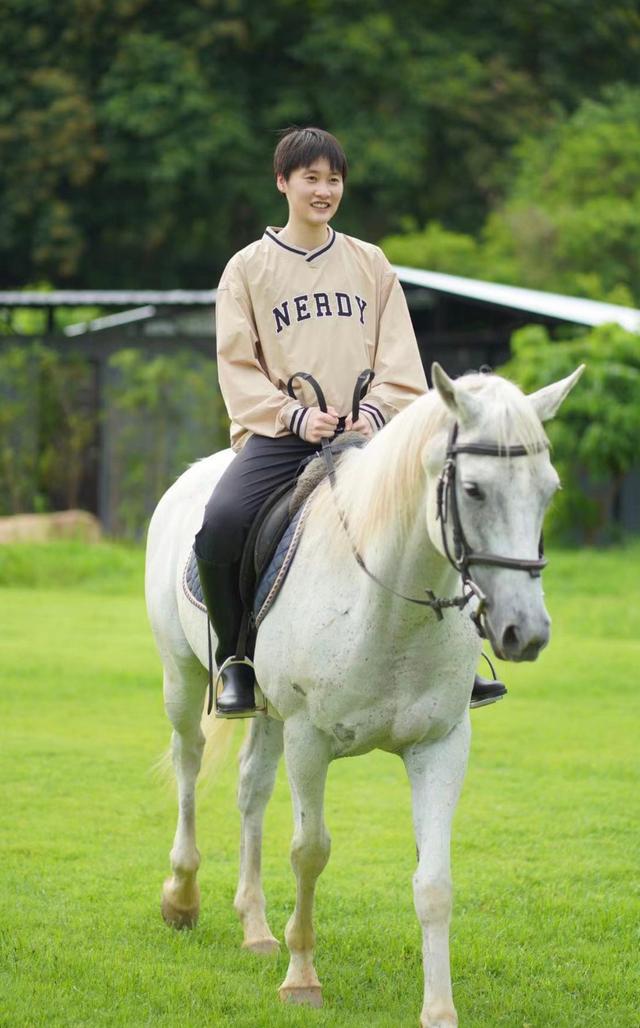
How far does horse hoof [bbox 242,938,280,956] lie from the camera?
5.29 metres

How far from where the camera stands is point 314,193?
15.8 ft

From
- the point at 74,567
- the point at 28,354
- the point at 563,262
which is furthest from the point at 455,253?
the point at 74,567

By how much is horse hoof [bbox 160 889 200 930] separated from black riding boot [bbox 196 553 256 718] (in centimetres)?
101

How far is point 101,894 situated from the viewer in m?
5.94

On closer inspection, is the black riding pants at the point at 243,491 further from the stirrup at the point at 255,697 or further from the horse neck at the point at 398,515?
the horse neck at the point at 398,515

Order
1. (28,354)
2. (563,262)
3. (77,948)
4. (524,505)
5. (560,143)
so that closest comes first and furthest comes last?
1. (524,505)
2. (77,948)
3. (28,354)
4. (563,262)
5. (560,143)

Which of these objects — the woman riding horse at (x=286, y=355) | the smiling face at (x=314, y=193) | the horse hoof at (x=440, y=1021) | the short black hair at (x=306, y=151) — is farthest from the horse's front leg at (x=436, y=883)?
the short black hair at (x=306, y=151)

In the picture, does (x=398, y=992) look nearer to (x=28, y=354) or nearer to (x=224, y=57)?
(x=28, y=354)

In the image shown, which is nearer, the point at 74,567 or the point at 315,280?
the point at 315,280

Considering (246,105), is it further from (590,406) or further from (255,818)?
(255,818)

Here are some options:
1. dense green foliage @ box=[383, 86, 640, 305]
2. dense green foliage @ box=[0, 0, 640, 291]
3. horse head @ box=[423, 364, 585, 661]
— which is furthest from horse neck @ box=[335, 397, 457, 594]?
dense green foliage @ box=[0, 0, 640, 291]

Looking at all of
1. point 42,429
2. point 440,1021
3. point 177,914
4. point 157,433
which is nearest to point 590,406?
point 157,433

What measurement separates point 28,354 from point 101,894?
13.8 metres

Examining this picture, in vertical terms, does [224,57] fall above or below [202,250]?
above
